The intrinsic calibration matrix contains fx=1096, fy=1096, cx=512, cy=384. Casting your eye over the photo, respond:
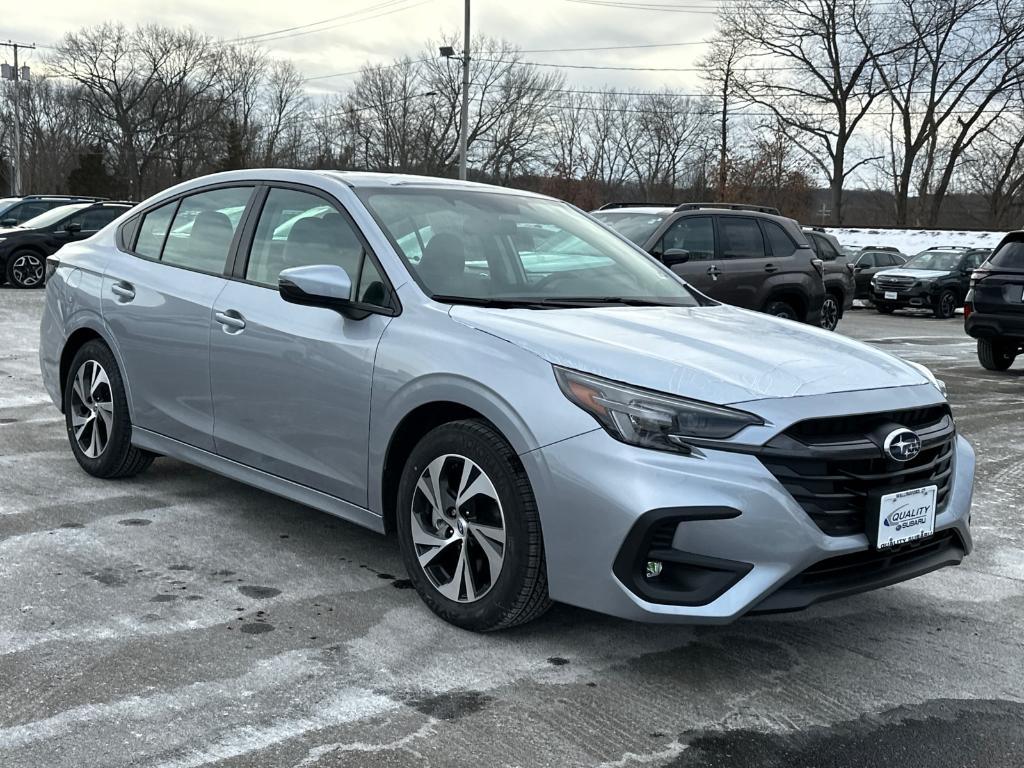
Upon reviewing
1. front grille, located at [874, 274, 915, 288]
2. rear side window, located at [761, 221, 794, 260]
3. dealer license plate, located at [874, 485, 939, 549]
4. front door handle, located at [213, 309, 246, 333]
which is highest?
rear side window, located at [761, 221, 794, 260]

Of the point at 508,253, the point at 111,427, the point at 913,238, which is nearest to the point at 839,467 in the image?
the point at 508,253

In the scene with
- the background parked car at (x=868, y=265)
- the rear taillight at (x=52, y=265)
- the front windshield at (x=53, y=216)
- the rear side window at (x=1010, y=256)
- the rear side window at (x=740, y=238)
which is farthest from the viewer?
the background parked car at (x=868, y=265)

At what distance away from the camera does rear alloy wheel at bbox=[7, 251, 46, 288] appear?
61.5ft

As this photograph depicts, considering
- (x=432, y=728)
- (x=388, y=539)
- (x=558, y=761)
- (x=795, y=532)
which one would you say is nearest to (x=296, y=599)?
(x=388, y=539)

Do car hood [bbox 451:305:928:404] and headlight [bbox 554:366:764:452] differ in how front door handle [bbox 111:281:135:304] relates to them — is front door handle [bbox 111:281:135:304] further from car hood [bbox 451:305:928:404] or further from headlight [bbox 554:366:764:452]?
headlight [bbox 554:366:764:452]

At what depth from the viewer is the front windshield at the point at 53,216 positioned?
63.3 ft

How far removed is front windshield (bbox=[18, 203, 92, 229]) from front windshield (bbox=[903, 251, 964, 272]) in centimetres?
1848

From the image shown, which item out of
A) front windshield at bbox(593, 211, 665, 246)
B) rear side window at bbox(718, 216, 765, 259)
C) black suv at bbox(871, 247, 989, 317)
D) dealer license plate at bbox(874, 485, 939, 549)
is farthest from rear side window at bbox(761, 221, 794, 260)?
black suv at bbox(871, 247, 989, 317)

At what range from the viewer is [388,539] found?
16.0 feet

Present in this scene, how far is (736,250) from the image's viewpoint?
12.9 metres

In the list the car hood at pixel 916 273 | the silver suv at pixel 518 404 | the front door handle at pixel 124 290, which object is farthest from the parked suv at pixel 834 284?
the front door handle at pixel 124 290

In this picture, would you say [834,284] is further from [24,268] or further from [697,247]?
[24,268]

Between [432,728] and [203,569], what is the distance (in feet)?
5.50

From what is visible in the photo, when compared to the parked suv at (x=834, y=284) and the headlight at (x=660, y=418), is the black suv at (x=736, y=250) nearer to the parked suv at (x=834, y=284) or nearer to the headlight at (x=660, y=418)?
the parked suv at (x=834, y=284)
